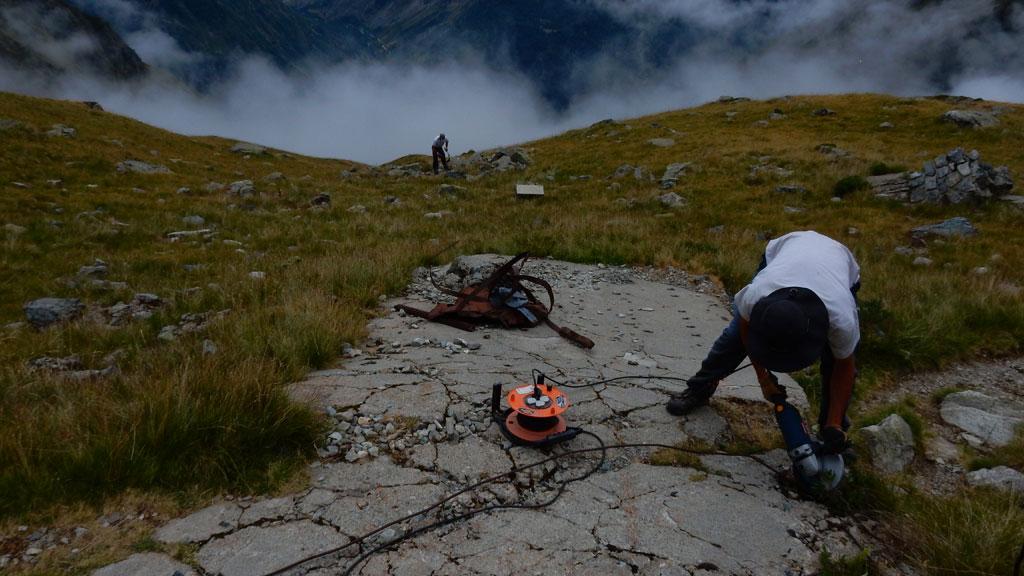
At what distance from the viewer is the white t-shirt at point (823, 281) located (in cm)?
308

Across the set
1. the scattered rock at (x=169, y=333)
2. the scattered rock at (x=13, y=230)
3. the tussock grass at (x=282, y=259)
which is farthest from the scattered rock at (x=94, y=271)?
the scattered rock at (x=169, y=333)

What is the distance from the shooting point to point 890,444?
4.00 meters

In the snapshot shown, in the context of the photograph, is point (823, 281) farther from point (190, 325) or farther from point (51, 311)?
point (51, 311)

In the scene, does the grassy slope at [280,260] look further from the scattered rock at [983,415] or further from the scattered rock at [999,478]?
the scattered rock at [999,478]

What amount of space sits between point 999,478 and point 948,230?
→ 11.4 metres

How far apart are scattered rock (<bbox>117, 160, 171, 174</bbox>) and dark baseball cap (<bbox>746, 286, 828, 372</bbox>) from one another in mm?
22154

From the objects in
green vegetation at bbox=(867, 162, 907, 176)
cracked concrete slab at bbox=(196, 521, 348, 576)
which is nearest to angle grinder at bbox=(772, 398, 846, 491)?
cracked concrete slab at bbox=(196, 521, 348, 576)

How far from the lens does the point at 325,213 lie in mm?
14633

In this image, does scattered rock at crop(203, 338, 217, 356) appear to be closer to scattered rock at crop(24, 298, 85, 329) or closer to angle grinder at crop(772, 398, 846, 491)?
scattered rock at crop(24, 298, 85, 329)

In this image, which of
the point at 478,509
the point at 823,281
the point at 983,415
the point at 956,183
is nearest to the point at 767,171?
the point at 956,183

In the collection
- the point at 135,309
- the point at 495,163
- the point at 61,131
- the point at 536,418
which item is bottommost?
the point at 536,418

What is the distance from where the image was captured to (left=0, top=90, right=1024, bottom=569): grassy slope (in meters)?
2.95

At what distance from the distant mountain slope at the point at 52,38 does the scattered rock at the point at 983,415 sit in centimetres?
21314

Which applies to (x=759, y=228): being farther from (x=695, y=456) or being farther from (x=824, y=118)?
(x=824, y=118)
